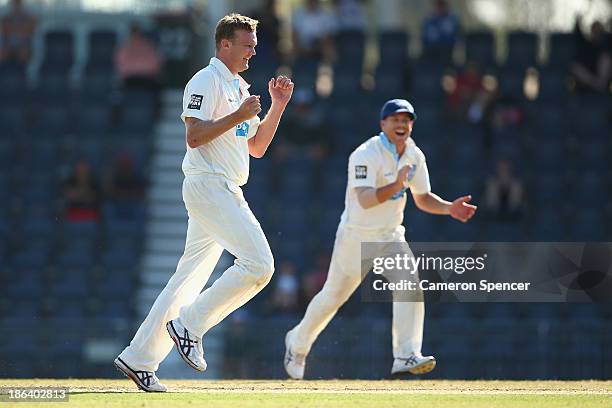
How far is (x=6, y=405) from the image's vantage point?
8359 mm

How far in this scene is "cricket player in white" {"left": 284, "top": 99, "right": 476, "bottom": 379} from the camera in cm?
1055

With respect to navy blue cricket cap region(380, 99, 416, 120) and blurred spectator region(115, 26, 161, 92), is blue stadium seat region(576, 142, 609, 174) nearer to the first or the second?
blurred spectator region(115, 26, 161, 92)

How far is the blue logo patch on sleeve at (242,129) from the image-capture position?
9164mm

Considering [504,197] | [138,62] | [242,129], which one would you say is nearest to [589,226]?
[504,197]

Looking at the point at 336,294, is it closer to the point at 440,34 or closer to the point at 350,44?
the point at 440,34

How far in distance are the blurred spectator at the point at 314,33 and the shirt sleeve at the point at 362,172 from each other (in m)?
9.05

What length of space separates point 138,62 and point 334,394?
11149mm

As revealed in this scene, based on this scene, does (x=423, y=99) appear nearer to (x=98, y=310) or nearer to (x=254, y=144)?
(x=98, y=310)

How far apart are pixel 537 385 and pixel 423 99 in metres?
8.59

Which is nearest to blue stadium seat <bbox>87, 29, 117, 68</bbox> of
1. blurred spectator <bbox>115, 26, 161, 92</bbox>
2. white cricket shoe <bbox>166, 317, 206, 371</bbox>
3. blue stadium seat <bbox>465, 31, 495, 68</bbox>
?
blurred spectator <bbox>115, 26, 161, 92</bbox>

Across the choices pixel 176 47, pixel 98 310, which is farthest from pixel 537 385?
pixel 176 47

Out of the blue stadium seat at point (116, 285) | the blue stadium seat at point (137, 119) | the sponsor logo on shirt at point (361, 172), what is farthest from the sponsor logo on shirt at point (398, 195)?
the blue stadium seat at point (137, 119)

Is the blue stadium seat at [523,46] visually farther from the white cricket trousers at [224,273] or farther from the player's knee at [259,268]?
→ the player's knee at [259,268]

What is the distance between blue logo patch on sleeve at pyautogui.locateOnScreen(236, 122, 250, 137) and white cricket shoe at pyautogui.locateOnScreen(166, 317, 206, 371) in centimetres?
134
